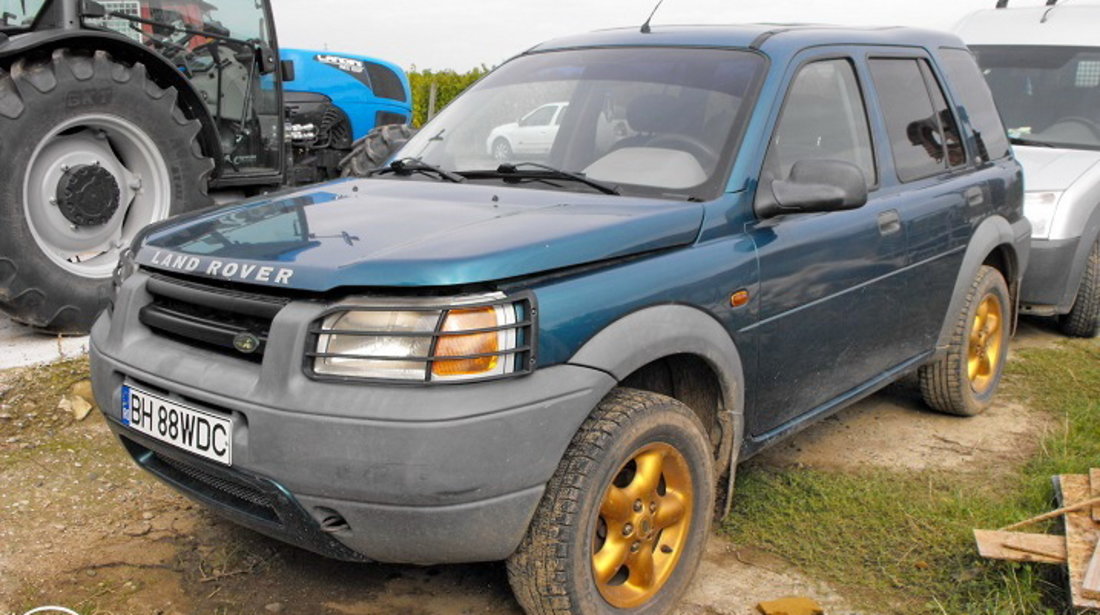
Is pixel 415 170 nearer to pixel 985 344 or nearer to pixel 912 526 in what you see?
pixel 912 526

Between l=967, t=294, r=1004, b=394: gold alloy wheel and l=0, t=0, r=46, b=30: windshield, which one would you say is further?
l=0, t=0, r=46, b=30: windshield

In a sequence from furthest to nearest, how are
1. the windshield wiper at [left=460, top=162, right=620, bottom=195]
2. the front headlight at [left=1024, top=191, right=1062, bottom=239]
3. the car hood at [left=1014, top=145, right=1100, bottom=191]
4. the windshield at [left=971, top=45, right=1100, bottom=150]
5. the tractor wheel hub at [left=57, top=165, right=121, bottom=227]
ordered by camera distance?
1. the windshield at [left=971, top=45, right=1100, bottom=150]
2. the car hood at [left=1014, top=145, right=1100, bottom=191]
3. the front headlight at [left=1024, top=191, right=1062, bottom=239]
4. the tractor wheel hub at [left=57, top=165, right=121, bottom=227]
5. the windshield wiper at [left=460, top=162, right=620, bottom=195]

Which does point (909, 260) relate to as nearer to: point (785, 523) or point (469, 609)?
point (785, 523)

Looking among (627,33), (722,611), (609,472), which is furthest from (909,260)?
(609,472)

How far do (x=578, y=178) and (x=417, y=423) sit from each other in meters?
1.30

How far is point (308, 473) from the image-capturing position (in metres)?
2.58

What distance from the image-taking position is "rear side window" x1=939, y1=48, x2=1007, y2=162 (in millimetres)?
5039

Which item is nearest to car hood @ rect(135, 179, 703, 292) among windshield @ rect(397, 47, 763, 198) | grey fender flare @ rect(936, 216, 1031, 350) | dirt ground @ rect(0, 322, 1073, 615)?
windshield @ rect(397, 47, 763, 198)

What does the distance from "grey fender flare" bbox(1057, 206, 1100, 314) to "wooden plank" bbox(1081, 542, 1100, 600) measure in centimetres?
384

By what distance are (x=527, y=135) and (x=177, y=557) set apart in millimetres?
1965

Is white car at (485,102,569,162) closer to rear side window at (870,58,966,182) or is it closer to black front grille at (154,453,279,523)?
rear side window at (870,58,966,182)

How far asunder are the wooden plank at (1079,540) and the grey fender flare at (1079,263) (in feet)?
9.86

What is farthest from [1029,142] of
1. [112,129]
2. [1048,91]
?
[112,129]

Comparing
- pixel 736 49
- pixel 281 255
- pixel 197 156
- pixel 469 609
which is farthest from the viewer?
pixel 197 156
